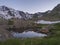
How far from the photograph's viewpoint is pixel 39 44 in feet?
66.6

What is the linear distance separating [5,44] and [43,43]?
6180 millimetres

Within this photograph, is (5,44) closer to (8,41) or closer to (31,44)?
(8,41)

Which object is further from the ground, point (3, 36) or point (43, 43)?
point (3, 36)

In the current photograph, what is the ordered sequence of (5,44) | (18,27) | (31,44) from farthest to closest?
(18,27)
(31,44)
(5,44)

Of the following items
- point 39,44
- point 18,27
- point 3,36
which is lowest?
point 18,27

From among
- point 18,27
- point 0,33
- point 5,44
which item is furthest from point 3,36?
point 18,27

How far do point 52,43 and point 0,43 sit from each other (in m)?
6.44

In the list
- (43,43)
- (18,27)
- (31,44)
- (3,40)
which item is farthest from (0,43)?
(18,27)

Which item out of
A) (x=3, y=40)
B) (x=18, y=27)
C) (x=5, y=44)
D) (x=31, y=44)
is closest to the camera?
(x=5, y=44)

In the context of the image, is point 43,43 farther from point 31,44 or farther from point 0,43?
point 0,43

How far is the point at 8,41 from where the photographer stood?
16812 mm

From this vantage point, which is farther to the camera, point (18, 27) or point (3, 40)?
point (18, 27)

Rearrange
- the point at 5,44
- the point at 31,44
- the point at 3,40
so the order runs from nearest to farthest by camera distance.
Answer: the point at 5,44
the point at 3,40
the point at 31,44

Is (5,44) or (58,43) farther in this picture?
(58,43)
